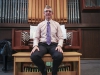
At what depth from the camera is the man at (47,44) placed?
1.67 meters

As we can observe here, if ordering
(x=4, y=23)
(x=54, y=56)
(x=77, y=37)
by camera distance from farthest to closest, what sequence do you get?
(x=4, y=23) → (x=77, y=37) → (x=54, y=56)

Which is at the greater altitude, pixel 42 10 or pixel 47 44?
pixel 42 10

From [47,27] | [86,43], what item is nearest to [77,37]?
A: [47,27]

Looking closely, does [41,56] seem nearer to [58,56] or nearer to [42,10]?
[58,56]

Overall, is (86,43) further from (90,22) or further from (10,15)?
(10,15)

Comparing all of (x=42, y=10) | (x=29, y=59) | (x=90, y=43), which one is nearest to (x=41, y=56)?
(x=29, y=59)

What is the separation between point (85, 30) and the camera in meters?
3.68

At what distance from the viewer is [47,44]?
1.88m

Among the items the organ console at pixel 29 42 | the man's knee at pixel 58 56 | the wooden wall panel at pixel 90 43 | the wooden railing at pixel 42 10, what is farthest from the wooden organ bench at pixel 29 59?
the wooden wall panel at pixel 90 43

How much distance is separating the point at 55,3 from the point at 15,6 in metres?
1.04

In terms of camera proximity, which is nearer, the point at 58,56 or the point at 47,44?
the point at 58,56

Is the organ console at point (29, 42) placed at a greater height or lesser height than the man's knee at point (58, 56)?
greater

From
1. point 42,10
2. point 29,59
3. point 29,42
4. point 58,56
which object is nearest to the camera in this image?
point 58,56

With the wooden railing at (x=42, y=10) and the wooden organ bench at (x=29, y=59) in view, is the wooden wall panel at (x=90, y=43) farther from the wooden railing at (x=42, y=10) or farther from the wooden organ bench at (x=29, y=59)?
the wooden organ bench at (x=29, y=59)
